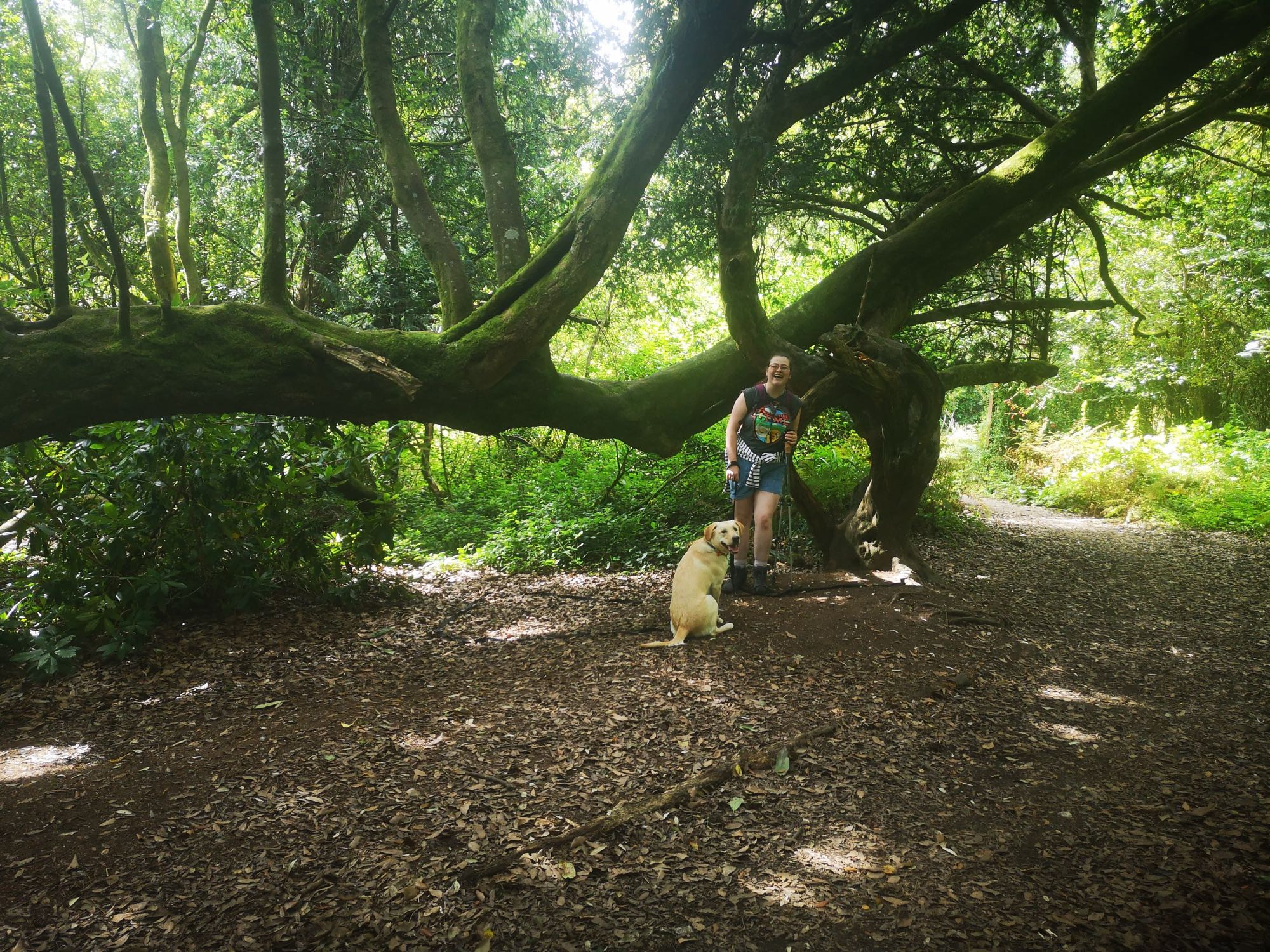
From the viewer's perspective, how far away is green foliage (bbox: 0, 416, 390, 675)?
4582 mm

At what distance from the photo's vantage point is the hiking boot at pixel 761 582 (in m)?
5.91

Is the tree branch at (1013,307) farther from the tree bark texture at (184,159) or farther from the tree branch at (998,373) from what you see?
the tree bark texture at (184,159)

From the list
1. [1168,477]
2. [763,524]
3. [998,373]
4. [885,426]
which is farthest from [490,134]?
[1168,477]

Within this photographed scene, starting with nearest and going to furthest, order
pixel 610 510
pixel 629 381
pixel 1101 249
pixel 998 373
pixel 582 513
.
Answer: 1. pixel 629 381
2. pixel 998 373
3. pixel 1101 249
4. pixel 610 510
5. pixel 582 513

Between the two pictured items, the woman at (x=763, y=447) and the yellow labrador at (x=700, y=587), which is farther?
the woman at (x=763, y=447)

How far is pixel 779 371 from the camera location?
18.8ft

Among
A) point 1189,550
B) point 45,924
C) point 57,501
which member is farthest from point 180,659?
point 1189,550

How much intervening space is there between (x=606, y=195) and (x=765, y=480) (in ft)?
8.65

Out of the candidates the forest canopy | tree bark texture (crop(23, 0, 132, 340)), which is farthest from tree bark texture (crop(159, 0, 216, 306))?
tree bark texture (crop(23, 0, 132, 340))

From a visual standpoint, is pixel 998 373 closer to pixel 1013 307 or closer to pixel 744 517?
pixel 1013 307

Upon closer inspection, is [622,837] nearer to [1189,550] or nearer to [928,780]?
[928,780]

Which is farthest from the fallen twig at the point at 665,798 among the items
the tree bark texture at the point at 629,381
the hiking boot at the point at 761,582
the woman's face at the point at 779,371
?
the tree bark texture at the point at 629,381

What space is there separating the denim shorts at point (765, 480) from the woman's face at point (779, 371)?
0.65m

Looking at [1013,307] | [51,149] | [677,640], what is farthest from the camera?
[1013,307]
